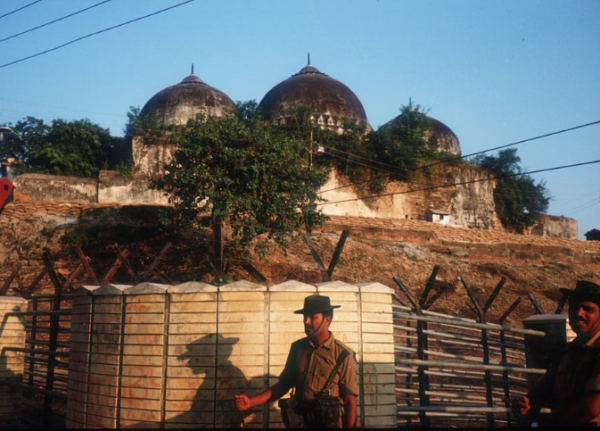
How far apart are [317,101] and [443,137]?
9.10 meters

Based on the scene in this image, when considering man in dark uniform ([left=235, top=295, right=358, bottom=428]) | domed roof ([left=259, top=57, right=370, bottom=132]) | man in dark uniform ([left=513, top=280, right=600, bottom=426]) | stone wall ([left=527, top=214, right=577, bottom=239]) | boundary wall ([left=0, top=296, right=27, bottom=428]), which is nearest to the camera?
man in dark uniform ([left=513, top=280, right=600, bottom=426])

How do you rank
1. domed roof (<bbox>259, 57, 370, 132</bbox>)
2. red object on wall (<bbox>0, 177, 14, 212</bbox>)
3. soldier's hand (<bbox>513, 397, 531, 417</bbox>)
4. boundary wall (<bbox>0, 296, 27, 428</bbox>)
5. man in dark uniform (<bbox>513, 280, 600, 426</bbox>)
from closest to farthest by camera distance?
man in dark uniform (<bbox>513, 280, 600, 426</bbox>)
soldier's hand (<bbox>513, 397, 531, 417</bbox>)
red object on wall (<bbox>0, 177, 14, 212</bbox>)
boundary wall (<bbox>0, 296, 27, 428</bbox>)
domed roof (<bbox>259, 57, 370, 132</bbox>)

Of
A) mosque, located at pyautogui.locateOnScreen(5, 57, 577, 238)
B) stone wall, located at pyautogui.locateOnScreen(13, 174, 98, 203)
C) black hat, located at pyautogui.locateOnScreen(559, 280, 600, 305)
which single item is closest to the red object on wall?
black hat, located at pyautogui.locateOnScreen(559, 280, 600, 305)

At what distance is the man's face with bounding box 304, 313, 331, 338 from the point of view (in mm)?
4188

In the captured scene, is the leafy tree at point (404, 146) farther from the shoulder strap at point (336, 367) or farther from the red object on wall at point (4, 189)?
the shoulder strap at point (336, 367)

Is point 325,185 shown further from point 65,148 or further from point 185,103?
point 65,148

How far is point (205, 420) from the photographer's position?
193 inches

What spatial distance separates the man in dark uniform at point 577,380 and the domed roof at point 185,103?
25993 mm

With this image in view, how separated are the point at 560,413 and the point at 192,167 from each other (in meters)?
14.5

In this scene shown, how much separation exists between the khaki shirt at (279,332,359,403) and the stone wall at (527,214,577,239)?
31632 mm

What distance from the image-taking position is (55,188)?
23.0 meters

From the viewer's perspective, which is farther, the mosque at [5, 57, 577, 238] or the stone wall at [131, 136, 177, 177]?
the stone wall at [131, 136, 177, 177]

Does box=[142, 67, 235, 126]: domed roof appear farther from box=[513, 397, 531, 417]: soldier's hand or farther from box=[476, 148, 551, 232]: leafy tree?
box=[513, 397, 531, 417]: soldier's hand

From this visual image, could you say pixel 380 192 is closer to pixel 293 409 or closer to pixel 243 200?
pixel 243 200
